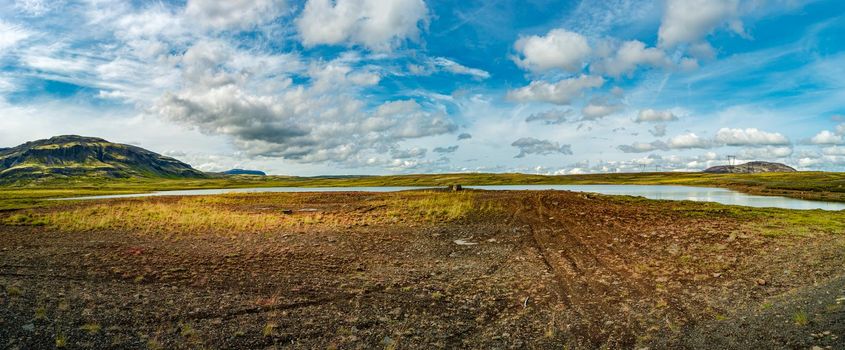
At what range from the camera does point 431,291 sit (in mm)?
13242

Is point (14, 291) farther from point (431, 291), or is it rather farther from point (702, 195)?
point (702, 195)

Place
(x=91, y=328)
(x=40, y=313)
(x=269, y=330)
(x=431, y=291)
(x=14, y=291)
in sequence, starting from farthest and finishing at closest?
(x=431, y=291), (x=14, y=291), (x=40, y=313), (x=269, y=330), (x=91, y=328)

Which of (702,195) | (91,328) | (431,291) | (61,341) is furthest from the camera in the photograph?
(702,195)

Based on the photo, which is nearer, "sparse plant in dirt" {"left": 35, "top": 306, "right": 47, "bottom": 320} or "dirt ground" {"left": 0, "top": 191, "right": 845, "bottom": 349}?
"dirt ground" {"left": 0, "top": 191, "right": 845, "bottom": 349}

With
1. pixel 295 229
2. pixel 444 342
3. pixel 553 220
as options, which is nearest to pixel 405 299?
pixel 444 342

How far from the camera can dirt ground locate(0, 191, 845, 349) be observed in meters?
9.31

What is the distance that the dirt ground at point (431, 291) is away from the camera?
30.6ft

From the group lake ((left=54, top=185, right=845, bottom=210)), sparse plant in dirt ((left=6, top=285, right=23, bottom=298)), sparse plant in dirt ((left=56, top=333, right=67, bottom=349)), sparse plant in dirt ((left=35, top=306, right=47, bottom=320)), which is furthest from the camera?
lake ((left=54, top=185, right=845, bottom=210))

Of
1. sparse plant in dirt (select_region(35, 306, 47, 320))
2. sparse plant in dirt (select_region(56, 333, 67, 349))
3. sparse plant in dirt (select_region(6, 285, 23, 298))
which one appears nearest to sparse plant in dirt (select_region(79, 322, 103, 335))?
sparse plant in dirt (select_region(56, 333, 67, 349))

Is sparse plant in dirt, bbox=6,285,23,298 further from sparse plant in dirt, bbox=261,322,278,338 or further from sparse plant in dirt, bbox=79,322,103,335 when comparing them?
sparse plant in dirt, bbox=261,322,278,338

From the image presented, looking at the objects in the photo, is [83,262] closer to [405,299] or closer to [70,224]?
[405,299]

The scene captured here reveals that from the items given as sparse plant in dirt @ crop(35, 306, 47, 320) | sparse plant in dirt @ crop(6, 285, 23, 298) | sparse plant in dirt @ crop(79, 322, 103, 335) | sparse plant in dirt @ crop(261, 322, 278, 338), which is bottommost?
sparse plant in dirt @ crop(261, 322, 278, 338)

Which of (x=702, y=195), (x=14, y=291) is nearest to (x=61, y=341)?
(x=14, y=291)

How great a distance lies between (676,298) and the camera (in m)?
11.9
